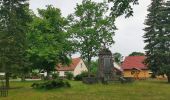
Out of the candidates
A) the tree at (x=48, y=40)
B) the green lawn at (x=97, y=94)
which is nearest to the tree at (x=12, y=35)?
the green lawn at (x=97, y=94)

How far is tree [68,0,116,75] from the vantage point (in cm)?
6606

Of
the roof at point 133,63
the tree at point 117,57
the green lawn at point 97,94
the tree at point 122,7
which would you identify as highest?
the tree at point 117,57

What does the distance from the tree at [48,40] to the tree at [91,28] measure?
6.60ft

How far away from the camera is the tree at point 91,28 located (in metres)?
66.1

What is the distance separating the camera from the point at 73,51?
220 ft

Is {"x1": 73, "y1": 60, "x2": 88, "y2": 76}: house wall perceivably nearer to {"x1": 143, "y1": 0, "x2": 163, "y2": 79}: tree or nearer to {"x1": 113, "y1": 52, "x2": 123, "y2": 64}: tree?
{"x1": 113, "y1": 52, "x2": 123, "y2": 64}: tree

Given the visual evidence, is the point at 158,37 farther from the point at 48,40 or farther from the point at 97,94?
the point at 97,94

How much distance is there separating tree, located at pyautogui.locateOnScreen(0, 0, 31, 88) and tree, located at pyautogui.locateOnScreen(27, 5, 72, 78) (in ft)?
49.3

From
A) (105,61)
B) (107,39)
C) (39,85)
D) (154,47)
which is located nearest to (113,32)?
(107,39)

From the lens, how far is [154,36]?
59625 mm

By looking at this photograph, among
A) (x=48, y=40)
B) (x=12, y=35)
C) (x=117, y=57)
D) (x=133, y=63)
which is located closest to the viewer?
(x=12, y=35)

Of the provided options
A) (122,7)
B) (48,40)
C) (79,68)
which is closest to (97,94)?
(122,7)

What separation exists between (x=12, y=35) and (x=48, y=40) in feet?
61.5

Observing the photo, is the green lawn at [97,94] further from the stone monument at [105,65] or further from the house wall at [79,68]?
the house wall at [79,68]
